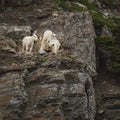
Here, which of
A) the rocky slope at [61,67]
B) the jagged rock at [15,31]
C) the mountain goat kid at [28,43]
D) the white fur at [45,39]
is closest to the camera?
the rocky slope at [61,67]

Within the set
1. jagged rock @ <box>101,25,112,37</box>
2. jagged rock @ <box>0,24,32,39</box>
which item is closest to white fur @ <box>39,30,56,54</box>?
jagged rock @ <box>0,24,32,39</box>

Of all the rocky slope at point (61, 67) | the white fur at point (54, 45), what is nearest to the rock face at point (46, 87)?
the rocky slope at point (61, 67)

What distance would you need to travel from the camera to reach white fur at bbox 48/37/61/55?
28.9m

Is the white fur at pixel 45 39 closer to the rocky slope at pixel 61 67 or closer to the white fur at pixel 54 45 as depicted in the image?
the white fur at pixel 54 45

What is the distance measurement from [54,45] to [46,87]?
3595 mm

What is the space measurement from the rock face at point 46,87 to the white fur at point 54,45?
459 millimetres

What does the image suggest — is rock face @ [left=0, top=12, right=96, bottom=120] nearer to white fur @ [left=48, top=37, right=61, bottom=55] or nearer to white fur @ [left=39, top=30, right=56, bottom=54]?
white fur @ [left=48, top=37, right=61, bottom=55]

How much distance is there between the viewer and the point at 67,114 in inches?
1006

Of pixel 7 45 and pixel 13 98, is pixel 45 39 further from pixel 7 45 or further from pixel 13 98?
pixel 13 98

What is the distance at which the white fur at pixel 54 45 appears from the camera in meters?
28.9

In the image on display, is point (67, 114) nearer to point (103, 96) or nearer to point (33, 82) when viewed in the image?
point (33, 82)

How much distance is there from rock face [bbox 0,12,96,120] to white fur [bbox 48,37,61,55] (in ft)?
1.51

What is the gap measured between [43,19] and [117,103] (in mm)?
8042

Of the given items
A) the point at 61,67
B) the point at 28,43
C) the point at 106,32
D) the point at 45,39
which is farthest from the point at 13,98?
the point at 106,32
